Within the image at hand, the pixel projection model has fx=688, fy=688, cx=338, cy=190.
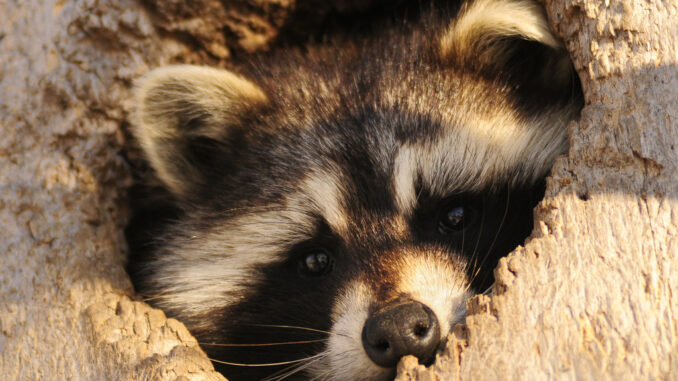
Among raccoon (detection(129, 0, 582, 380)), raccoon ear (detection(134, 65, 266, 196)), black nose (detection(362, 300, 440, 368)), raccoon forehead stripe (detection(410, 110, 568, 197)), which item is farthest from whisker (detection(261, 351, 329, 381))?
raccoon ear (detection(134, 65, 266, 196))

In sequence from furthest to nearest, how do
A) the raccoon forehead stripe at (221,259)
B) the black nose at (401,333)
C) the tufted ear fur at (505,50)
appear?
the raccoon forehead stripe at (221,259) → the tufted ear fur at (505,50) → the black nose at (401,333)

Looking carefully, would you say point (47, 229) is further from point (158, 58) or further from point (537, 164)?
point (537, 164)

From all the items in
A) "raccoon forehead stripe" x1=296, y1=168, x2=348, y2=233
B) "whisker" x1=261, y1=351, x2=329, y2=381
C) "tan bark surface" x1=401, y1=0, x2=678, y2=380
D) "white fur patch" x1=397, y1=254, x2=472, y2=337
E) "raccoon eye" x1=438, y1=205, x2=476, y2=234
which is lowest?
"whisker" x1=261, y1=351, x2=329, y2=381

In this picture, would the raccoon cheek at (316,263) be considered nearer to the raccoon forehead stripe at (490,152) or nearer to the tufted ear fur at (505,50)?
the raccoon forehead stripe at (490,152)

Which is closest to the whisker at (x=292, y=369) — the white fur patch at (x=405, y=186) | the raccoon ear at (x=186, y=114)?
the white fur patch at (x=405, y=186)

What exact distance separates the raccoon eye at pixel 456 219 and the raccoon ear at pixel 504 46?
0.64m

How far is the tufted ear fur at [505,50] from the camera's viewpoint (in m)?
2.79

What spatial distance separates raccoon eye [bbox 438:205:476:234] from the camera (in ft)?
9.07

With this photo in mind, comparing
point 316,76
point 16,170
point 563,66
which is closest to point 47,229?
point 16,170

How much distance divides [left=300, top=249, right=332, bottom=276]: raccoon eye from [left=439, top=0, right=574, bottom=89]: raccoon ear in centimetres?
100

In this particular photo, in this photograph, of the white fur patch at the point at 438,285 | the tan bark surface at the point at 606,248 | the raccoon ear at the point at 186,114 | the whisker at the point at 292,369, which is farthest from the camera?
the raccoon ear at the point at 186,114

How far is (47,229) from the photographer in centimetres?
278

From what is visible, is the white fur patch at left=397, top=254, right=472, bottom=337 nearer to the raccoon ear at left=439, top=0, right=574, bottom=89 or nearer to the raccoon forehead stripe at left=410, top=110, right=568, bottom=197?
the raccoon forehead stripe at left=410, top=110, right=568, bottom=197

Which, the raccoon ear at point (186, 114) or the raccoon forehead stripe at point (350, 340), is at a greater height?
the raccoon ear at point (186, 114)
